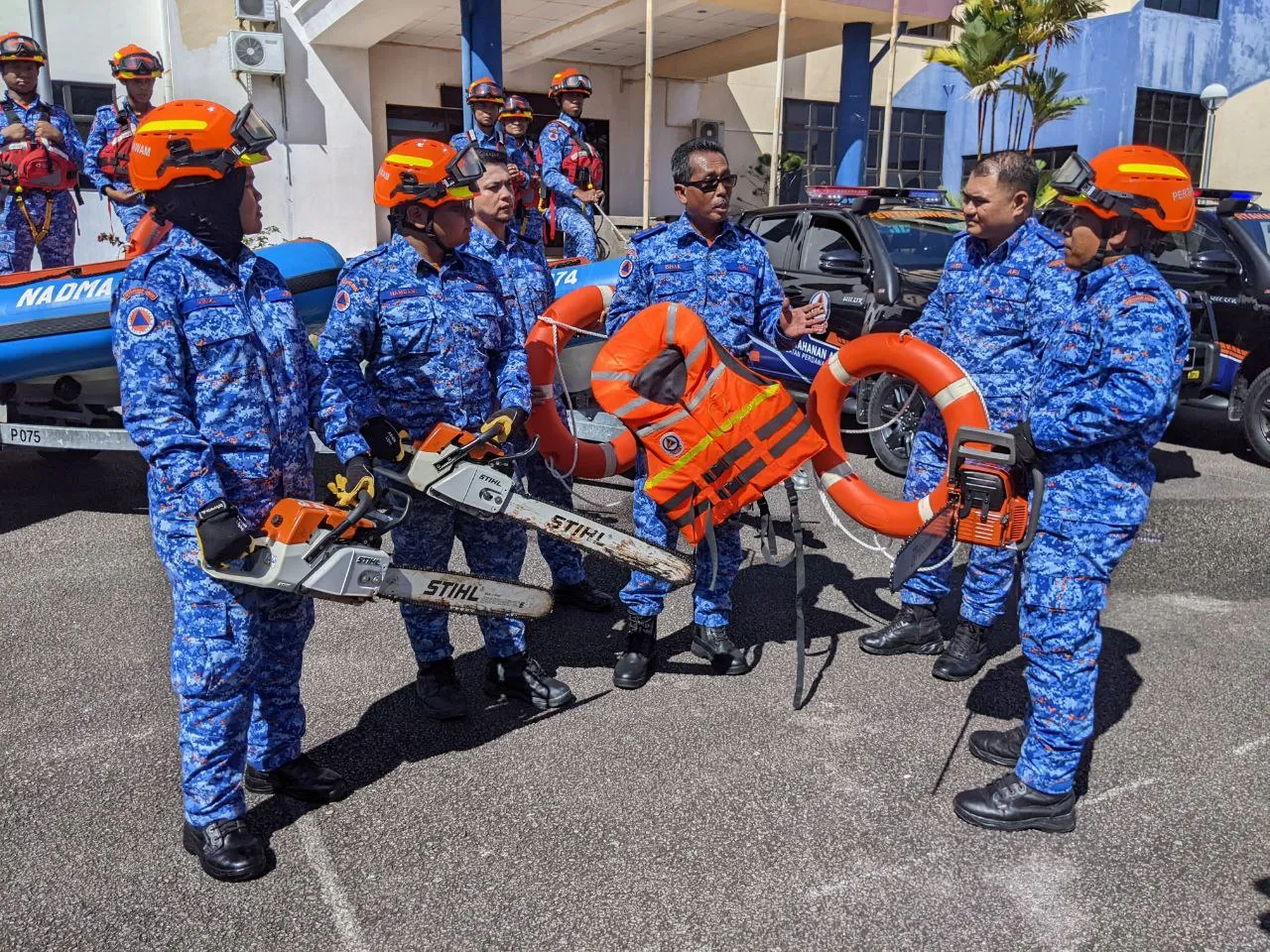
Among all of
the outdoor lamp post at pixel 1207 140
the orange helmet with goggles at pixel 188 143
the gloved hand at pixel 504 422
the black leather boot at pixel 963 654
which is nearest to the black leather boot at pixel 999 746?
the black leather boot at pixel 963 654

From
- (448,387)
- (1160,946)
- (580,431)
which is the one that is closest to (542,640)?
(448,387)

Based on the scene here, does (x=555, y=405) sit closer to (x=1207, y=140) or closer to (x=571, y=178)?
(x=571, y=178)

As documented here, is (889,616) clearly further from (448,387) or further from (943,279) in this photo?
(448,387)

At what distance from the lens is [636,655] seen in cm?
402

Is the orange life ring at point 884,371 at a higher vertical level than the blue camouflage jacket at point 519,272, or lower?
lower

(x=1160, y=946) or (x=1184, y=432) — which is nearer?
(x=1160, y=946)

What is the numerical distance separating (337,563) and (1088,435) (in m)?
2.08

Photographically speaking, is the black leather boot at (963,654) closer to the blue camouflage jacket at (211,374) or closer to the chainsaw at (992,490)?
the chainsaw at (992,490)

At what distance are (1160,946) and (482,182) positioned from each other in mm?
3403

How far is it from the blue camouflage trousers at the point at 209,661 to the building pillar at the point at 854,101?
1520cm

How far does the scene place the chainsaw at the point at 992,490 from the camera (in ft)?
9.64

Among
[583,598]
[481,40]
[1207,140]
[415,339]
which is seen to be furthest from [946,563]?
[1207,140]

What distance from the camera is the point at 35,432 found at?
5.63m

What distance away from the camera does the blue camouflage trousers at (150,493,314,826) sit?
266 cm
